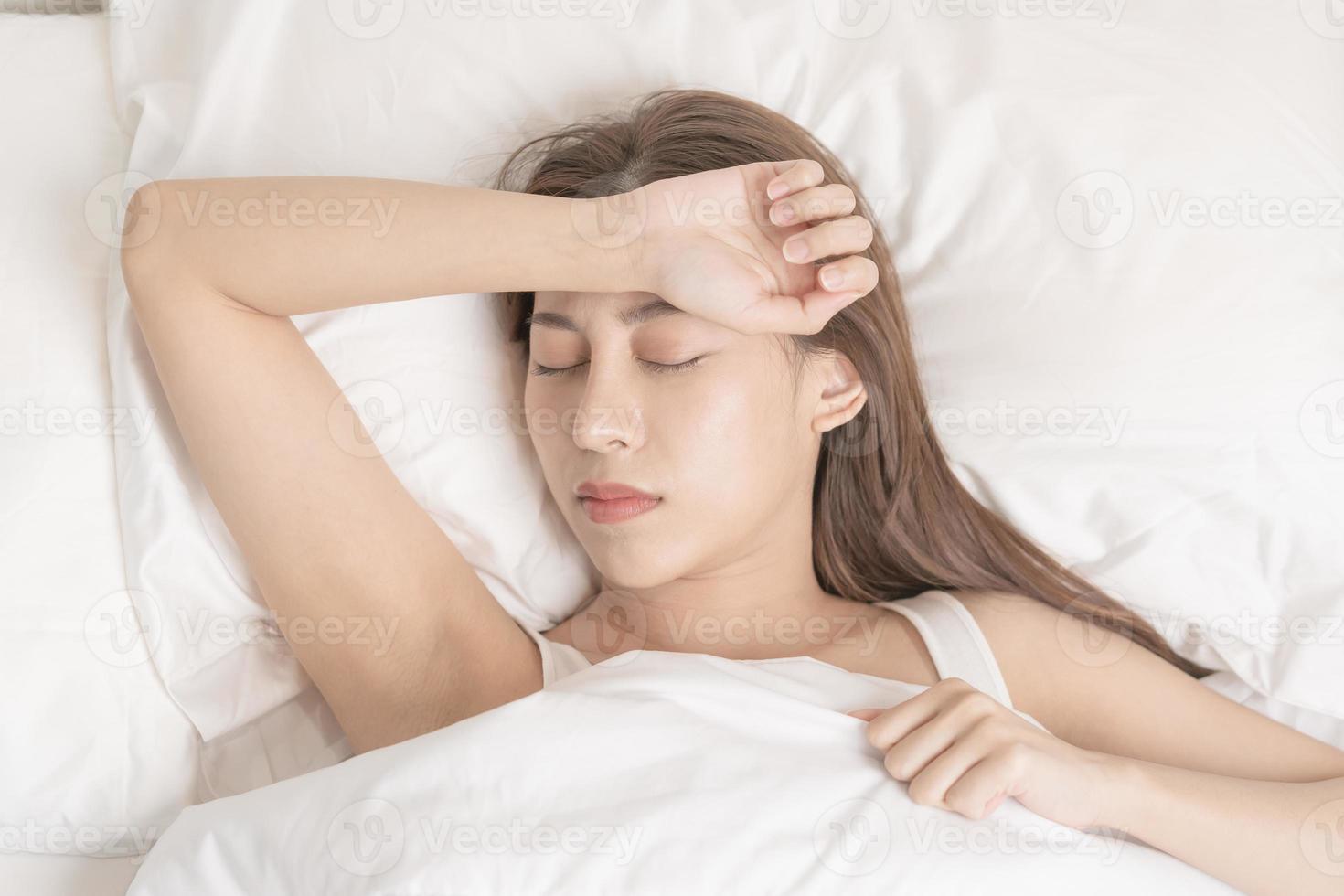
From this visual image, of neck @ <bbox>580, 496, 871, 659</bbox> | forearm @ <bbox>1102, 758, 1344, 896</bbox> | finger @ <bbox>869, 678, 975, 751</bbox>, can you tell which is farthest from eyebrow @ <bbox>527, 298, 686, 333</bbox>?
forearm @ <bbox>1102, 758, 1344, 896</bbox>

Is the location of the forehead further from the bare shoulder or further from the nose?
the bare shoulder

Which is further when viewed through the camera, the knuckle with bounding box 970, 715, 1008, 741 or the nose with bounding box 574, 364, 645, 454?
the nose with bounding box 574, 364, 645, 454

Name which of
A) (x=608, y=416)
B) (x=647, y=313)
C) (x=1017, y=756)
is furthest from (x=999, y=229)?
(x=1017, y=756)

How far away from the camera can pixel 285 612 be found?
4.72 ft

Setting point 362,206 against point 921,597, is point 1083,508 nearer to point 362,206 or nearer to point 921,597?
point 921,597

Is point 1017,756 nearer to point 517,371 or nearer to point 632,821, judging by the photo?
point 632,821

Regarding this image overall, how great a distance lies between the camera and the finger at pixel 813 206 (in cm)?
133

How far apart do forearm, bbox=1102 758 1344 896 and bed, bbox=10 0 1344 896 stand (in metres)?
0.22

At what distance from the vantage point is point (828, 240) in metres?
1.32

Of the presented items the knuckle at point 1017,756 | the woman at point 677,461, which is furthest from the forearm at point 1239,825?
the knuckle at point 1017,756

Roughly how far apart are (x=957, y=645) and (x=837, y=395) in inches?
15.3

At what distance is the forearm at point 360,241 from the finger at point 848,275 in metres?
0.24

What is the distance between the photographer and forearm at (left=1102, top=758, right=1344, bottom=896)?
1.29 meters

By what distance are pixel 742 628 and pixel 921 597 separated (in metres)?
0.28
